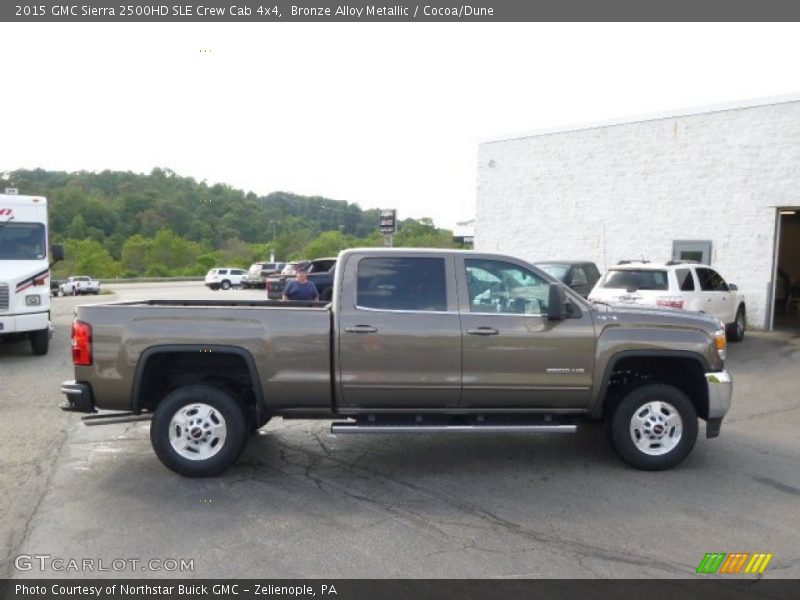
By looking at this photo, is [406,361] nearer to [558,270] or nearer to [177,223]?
[558,270]

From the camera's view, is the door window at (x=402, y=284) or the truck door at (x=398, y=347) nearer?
the truck door at (x=398, y=347)

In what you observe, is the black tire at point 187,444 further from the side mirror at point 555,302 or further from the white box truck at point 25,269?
the white box truck at point 25,269

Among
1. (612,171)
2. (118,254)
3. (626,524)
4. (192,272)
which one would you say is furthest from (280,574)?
(118,254)

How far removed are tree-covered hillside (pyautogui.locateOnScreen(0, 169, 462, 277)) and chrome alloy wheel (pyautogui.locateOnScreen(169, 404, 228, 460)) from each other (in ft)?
212

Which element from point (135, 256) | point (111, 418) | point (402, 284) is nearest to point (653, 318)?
point (402, 284)

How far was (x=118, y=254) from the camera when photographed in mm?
89250

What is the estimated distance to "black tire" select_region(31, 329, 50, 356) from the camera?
12055mm

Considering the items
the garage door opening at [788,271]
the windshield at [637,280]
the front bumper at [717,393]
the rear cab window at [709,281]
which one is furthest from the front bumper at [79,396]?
the garage door opening at [788,271]

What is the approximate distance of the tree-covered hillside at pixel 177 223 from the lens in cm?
7931

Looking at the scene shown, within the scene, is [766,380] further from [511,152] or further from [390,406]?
[511,152]

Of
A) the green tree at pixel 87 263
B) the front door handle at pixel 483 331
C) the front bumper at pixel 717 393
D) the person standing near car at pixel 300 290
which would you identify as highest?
the front door handle at pixel 483 331

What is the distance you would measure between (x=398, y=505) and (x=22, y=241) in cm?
1075

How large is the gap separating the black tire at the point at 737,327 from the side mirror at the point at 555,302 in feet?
33.3

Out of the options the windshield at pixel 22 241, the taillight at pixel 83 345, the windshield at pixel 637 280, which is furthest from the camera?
the windshield at pixel 22 241
